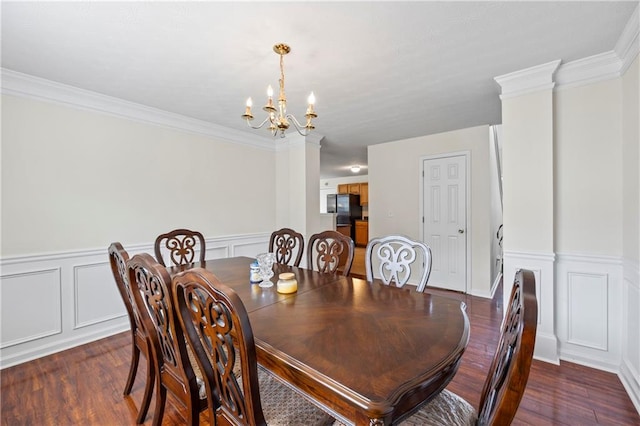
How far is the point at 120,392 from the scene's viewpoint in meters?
1.87

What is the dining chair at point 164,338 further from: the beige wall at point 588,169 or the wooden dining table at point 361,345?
the beige wall at point 588,169

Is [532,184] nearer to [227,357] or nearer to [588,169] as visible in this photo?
[588,169]

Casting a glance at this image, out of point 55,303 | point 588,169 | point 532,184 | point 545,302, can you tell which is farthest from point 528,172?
point 55,303

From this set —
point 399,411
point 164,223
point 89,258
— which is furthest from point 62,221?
point 399,411

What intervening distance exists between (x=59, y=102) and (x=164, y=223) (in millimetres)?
1402

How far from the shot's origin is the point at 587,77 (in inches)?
83.4

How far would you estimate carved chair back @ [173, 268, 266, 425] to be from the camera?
0.83m

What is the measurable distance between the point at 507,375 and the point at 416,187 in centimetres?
375

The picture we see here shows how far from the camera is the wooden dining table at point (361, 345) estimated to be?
78cm

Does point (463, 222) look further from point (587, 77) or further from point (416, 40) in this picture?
point (416, 40)

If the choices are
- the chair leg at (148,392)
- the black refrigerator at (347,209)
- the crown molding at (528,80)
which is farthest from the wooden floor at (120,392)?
the black refrigerator at (347,209)

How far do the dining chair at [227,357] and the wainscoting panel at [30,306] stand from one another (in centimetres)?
227

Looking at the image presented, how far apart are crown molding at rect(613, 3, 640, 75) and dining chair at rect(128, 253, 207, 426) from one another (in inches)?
108

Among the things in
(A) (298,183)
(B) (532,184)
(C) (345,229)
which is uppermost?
(A) (298,183)
